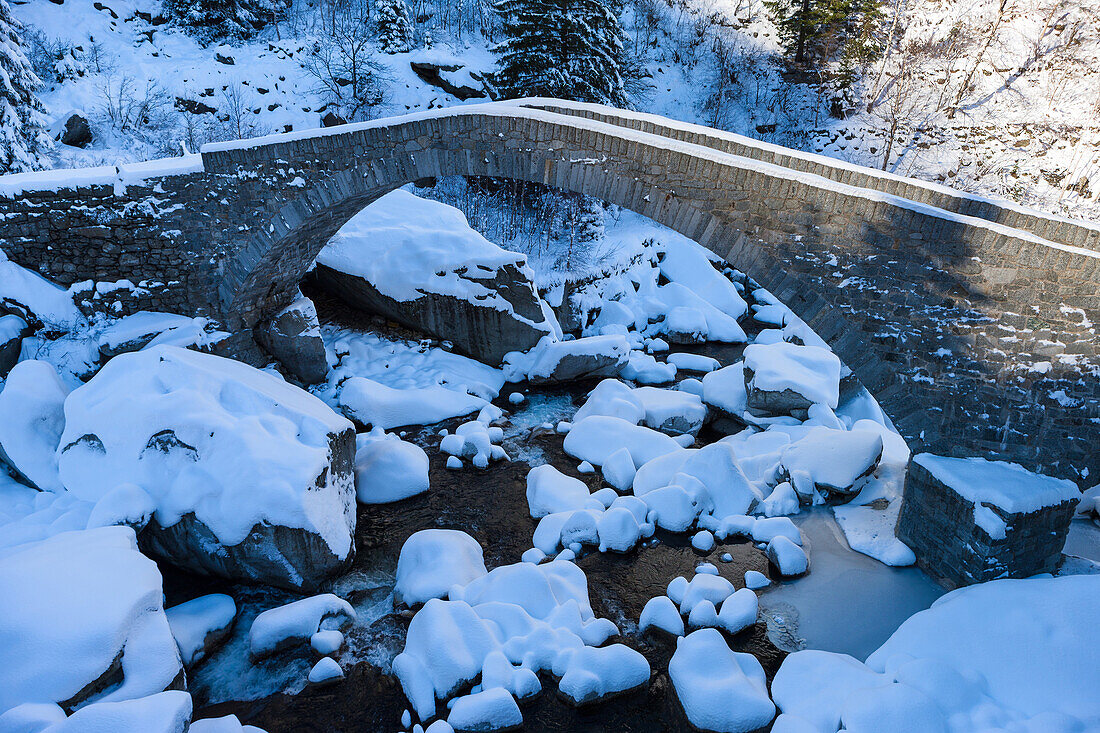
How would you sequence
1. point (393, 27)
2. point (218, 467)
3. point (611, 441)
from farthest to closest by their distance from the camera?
point (393, 27) < point (611, 441) < point (218, 467)

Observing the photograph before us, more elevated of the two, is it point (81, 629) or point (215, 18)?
point (215, 18)

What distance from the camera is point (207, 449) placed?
629cm

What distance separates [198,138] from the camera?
1548 cm

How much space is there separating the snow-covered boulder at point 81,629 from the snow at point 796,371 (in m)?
7.62

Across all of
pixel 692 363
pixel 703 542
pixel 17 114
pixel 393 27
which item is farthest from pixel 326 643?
pixel 393 27

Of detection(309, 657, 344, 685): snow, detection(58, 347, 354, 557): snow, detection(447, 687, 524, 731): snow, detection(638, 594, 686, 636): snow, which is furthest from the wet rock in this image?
detection(638, 594, 686, 636): snow

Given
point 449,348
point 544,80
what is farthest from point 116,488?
point 544,80

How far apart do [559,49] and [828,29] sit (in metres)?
10.7

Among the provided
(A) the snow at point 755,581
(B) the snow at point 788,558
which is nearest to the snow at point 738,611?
(A) the snow at point 755,581

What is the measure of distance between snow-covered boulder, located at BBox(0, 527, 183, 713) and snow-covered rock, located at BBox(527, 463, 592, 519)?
12.7 feet

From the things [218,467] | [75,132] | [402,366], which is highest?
[75,132]

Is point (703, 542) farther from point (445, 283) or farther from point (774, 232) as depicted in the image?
point (445, 283)

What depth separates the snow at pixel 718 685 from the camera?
190 inches

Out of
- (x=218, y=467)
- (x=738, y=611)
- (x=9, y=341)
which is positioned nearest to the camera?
(x=738, y=611)
